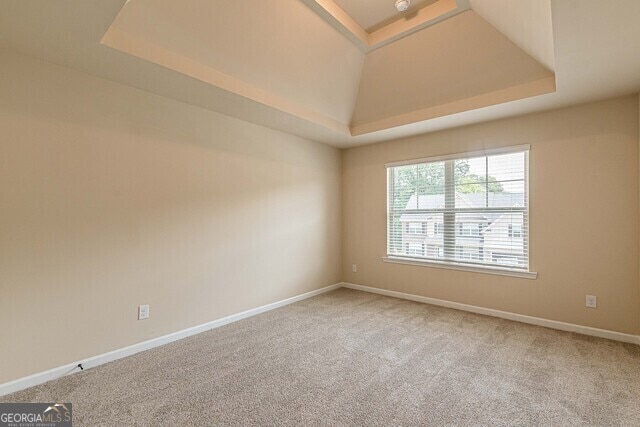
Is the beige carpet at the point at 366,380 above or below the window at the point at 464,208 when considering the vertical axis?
below

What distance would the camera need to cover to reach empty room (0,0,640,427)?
199 centimetres

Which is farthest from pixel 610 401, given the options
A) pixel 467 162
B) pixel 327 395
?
pixel 467 162

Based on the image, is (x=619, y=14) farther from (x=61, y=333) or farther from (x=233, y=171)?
(x=61, y=333)

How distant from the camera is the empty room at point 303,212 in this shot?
6.54 feet

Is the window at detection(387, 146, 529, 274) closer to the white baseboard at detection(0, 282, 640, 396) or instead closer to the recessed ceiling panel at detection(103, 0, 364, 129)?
the white baseboard at detection(0, 282, 640, 396)

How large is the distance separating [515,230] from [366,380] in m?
2.57

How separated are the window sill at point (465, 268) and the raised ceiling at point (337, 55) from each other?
5.98 ft

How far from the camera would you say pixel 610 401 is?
Result: 1.94 m

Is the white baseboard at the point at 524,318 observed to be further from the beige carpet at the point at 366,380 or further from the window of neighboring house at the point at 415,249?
the window of neighboring house at the point at 415,249

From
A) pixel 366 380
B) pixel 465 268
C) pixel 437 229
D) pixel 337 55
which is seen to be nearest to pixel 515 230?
pixel 465 268

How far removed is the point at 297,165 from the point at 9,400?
3.52 meters

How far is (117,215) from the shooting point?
8.52 feet

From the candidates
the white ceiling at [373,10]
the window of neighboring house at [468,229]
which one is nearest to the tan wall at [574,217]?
the window of neighboring house at [468,229]
